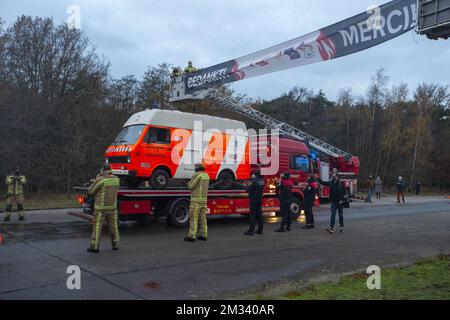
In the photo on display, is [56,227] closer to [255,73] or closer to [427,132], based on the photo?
[255,73]

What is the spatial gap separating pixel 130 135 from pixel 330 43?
20.6ft

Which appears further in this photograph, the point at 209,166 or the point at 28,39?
the point at 28,39

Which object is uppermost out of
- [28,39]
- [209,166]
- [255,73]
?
[28,39]

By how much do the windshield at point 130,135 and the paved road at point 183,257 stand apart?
2.58 metres

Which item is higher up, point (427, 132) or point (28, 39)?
point (28, 39)

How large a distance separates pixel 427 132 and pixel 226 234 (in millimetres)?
43070

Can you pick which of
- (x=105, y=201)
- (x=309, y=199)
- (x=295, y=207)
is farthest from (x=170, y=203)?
(x=295, y=207)

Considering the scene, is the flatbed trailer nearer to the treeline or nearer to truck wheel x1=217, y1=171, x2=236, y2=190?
truck wheel x1=217, y1=171, x2=236, y2=190

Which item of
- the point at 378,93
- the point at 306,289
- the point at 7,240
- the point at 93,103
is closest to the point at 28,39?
the point at 93,103

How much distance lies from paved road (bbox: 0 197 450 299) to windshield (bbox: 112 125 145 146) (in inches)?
101

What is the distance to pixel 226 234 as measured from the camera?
40.0 feet

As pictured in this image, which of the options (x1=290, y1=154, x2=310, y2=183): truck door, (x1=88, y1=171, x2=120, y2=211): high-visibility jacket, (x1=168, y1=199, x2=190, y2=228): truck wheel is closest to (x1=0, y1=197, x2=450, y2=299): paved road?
(x1=168, y1=199, x2=190, y2=228): truck wheel
